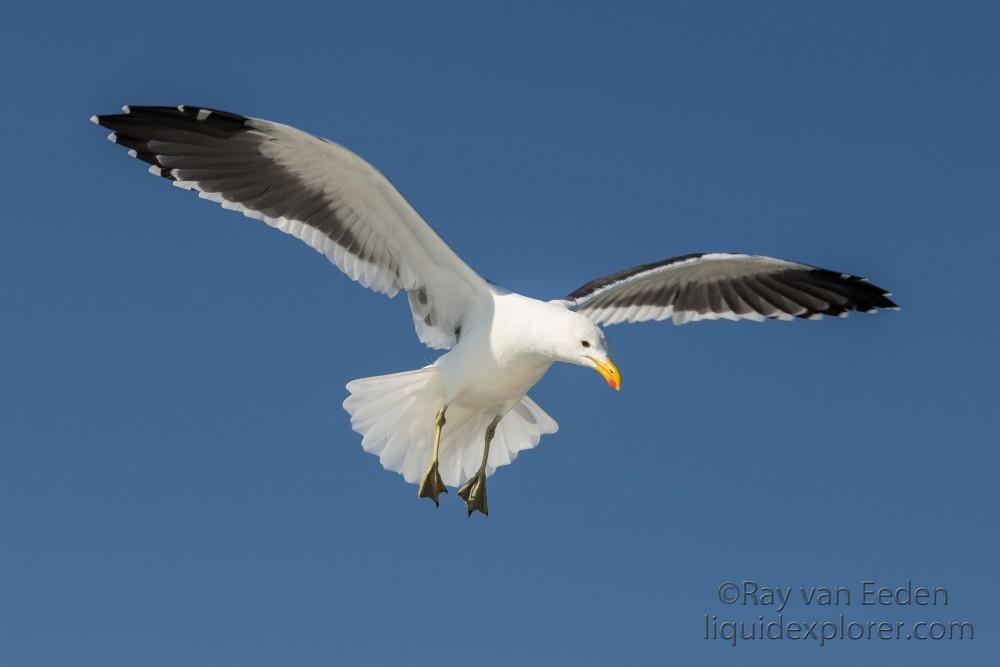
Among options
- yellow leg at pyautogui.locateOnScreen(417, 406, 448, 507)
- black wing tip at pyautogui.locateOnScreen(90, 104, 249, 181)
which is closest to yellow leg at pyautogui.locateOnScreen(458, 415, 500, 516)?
yellow leg at pyautogui.locateOnScreen(417, 406, 448, 507)

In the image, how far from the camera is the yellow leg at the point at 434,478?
7.82 m

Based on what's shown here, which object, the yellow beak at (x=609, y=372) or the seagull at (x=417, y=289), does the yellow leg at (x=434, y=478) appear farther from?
the yellow beak at (x=609, y=372)

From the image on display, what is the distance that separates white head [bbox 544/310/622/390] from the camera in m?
7.06

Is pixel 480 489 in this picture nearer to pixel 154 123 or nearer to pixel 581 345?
pixel 581 345

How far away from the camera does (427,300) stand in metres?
7.92

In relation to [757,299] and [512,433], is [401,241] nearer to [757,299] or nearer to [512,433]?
[512,433]

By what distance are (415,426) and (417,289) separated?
0.87m

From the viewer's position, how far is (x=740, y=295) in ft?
29.6

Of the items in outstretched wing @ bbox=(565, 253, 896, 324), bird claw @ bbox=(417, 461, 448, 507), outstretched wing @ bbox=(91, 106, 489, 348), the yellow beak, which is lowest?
bird claw @ bbox=(417, 461, 448, 507)

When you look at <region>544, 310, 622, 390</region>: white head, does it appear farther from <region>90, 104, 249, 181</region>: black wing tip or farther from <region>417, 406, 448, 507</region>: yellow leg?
<region>90, 104, 249, 181</region>: black wing tip

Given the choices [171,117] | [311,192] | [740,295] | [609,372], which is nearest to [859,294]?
[740,295]

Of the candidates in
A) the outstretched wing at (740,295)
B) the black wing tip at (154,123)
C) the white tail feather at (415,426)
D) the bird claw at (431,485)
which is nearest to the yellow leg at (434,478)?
the bird claw at (431,485)

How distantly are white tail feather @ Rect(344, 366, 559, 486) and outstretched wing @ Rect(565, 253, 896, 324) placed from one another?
993 mm

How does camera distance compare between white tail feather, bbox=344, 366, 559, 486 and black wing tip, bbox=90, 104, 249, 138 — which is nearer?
Answer: black wing tip, bbox=90, 104, 249, 138
